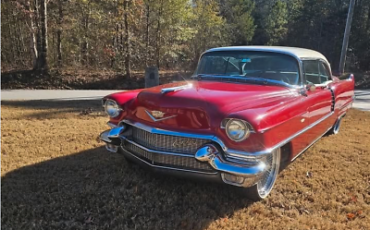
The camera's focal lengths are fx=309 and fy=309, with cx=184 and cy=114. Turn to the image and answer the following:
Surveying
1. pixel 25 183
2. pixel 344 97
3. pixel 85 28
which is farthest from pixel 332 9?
pixel 25 183

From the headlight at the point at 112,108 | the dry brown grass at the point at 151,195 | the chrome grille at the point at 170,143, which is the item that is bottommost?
the dry brown grass at the point at 151,195

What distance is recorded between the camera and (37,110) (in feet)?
25.6

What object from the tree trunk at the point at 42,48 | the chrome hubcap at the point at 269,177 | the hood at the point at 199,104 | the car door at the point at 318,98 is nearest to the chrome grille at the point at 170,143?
the hood at the point at 199,104

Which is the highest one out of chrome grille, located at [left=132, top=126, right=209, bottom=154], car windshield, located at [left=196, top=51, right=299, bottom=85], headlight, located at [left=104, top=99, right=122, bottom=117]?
car windshield, located at [left=196, top=51, right=299, bottom=85]

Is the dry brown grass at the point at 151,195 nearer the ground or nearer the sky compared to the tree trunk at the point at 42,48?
nearer the ground

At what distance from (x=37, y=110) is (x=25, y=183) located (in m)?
4.84

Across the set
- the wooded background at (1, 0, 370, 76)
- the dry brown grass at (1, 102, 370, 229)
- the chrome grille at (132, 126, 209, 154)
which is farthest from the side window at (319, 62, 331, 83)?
the wooded background at (1, 0, 370, 76)

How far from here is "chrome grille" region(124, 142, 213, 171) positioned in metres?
2.94

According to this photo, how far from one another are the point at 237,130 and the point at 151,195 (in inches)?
46.6

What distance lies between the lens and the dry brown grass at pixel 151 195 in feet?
9.26

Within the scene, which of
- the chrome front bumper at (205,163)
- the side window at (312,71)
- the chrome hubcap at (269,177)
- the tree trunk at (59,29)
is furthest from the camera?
the tree trunk at (59,29)

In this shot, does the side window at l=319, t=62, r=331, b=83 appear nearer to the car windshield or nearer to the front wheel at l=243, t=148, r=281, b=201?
the car windshield

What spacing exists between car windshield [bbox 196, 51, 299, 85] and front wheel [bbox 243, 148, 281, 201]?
3.44ft

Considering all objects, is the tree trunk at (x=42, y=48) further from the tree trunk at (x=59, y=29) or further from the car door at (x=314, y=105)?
the car door at (x=314, y=105)
